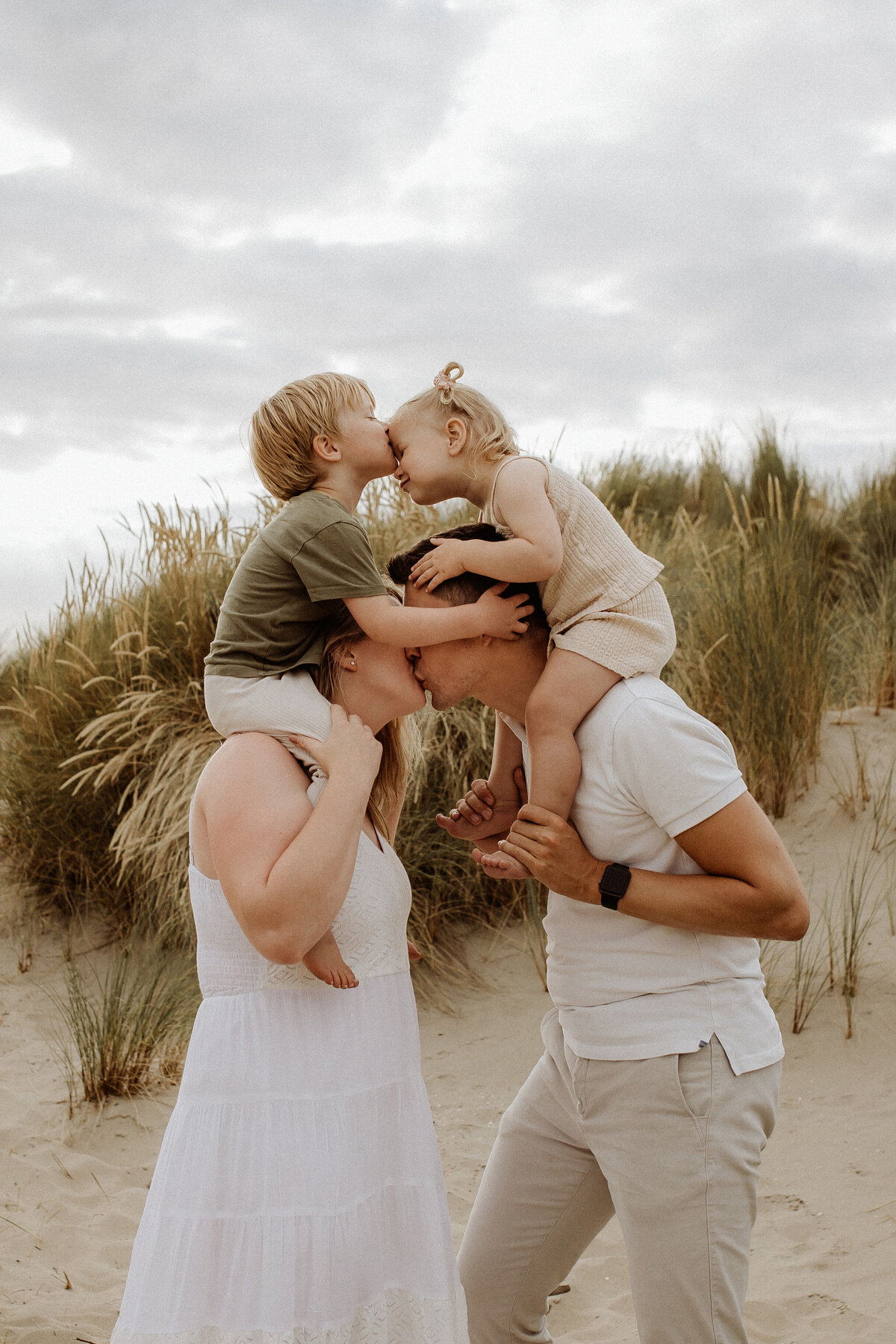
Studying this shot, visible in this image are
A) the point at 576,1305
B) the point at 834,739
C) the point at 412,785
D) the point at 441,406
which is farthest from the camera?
the point at 834,739

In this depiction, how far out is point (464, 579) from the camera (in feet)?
7.89

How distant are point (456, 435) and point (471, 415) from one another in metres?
0.07

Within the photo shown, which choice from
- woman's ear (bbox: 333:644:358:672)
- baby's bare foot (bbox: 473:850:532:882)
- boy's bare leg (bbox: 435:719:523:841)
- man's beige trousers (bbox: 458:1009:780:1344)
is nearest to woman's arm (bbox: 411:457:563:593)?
woman's ear (bbox: 333:644:358:672)

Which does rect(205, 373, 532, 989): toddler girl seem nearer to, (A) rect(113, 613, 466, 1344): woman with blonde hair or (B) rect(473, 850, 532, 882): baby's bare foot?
(A) rect(113, 613, 466, 1344): woman with blonde hair

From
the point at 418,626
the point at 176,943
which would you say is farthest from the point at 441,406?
the point at 176,943

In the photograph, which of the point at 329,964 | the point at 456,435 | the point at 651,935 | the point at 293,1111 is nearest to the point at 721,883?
the point at 651,935

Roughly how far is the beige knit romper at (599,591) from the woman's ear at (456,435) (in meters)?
0.15

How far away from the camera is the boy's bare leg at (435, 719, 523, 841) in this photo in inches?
99.3

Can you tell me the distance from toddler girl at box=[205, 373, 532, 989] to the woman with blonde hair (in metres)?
0.10

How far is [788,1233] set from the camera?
4.04 m

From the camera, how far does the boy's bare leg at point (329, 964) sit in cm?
188

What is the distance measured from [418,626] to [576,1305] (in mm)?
2680

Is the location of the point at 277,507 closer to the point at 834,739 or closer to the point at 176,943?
the point at 176,943

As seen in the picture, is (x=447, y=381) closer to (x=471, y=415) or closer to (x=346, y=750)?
(x=471, y=415)
